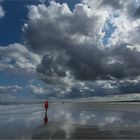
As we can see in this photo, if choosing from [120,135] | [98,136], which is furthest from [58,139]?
[120,135]

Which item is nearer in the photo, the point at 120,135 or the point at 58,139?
the point at 58,139

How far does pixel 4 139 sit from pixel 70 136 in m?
4.10

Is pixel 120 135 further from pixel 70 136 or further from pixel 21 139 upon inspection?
pixel 21 139

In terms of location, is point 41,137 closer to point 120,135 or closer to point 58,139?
point 58,139

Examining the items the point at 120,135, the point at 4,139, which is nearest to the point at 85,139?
the point at 120,135

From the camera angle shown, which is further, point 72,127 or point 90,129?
point 72,127

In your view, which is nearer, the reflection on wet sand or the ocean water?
the reflection on wet sand

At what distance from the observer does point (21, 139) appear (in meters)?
17.2

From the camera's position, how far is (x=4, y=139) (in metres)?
17.4

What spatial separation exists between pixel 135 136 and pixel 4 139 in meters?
8.14

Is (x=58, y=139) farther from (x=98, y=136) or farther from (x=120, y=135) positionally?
(x=120, y=135)

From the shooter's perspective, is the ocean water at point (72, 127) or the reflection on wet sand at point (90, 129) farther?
the ocean water at point (72, 127)

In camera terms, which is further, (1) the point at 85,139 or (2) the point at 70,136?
(2) the point at 70,136

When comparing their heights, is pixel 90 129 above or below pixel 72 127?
below
